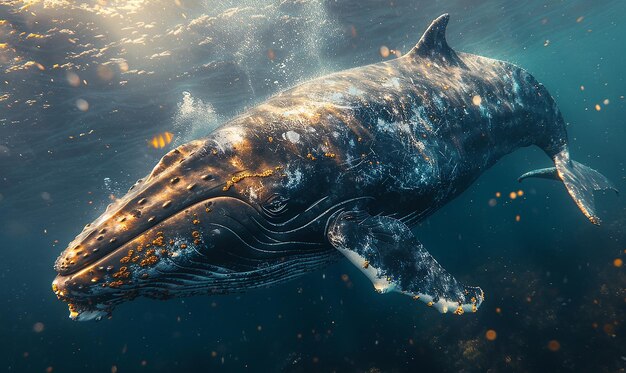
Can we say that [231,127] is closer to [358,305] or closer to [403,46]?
[358,305]

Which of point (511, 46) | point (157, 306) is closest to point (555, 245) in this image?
point (511, 46)

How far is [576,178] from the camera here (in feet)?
33.7

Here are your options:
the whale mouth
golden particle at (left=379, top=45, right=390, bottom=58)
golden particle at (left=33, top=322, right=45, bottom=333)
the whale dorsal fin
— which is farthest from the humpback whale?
golden particle at (left=33, top=322, right=45, bottom=333)

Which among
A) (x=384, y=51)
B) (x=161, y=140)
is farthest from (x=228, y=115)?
(x=384, y=51)

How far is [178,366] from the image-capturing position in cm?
2562

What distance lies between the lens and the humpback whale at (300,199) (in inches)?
145

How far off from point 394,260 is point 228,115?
3016 centimetres

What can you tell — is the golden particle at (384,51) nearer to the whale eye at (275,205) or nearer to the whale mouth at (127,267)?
the whale eye at (275,205)

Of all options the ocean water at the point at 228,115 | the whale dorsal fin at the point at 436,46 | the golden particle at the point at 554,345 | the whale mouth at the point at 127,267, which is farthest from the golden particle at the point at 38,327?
the whale dorsal fin at the point at 436,46

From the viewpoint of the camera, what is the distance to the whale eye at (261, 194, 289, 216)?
4.43 meters

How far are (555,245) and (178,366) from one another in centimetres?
2851

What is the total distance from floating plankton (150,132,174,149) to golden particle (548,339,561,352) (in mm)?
29176

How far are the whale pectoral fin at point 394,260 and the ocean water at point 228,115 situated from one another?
1004 cm

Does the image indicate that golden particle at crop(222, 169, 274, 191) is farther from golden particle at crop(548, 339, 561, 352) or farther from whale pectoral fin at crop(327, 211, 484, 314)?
golden particle at crop(548, 339, 561, 352)
